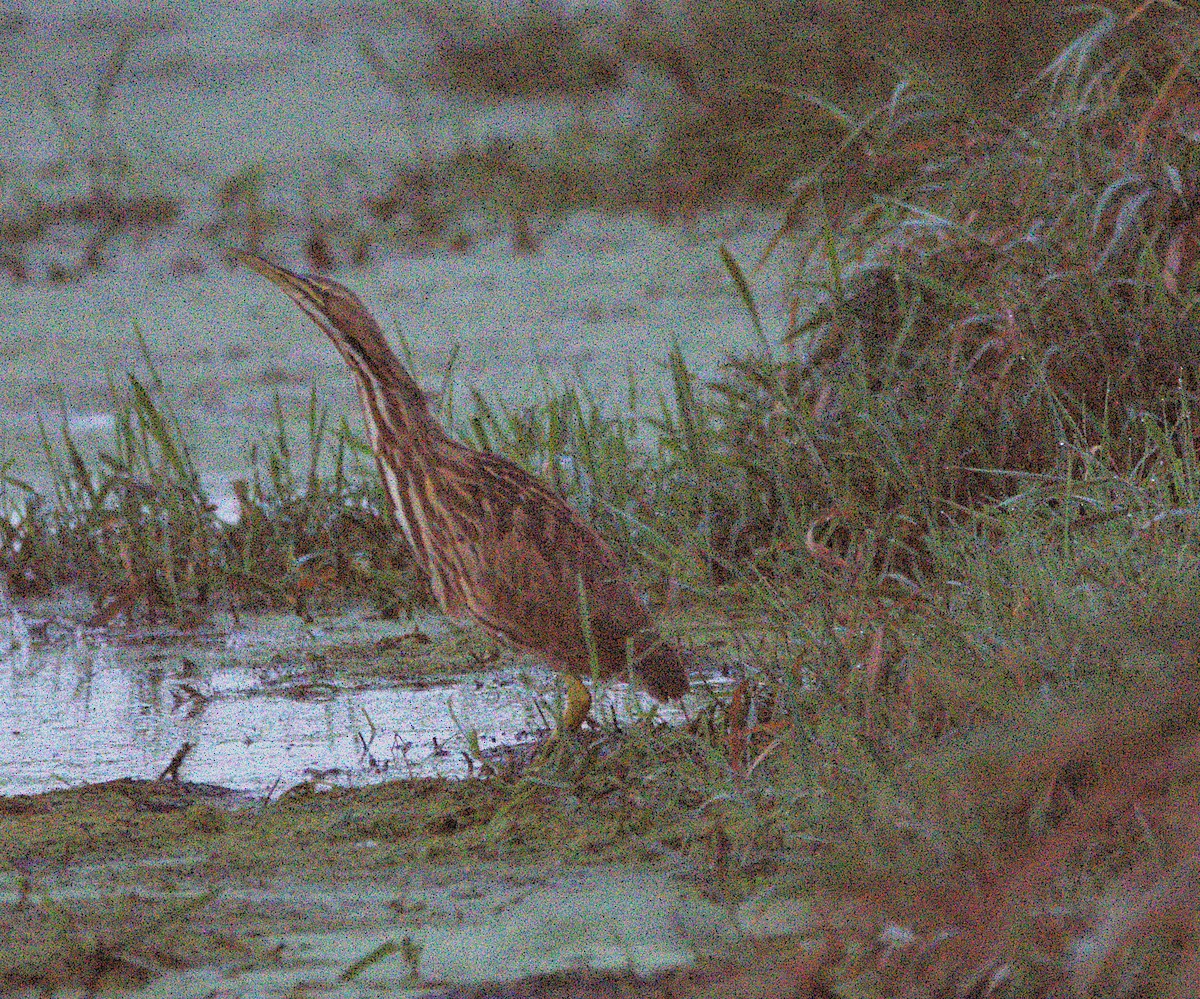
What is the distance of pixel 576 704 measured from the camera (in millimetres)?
3570

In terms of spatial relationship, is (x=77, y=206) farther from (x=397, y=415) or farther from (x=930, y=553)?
(x=397, y=415)

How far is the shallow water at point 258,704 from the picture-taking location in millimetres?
3668

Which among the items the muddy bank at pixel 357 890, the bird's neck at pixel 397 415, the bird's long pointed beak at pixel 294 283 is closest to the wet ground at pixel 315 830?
the muddy bank at pixel 357 890

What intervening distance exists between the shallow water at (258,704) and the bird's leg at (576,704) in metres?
0.04

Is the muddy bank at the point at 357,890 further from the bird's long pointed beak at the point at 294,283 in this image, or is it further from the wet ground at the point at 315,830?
the bird's long pointed beak at the point at 294,283

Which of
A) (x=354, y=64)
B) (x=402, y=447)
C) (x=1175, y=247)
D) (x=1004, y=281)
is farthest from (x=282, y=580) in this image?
(x=354, y=64)

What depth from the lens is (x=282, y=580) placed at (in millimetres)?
4789

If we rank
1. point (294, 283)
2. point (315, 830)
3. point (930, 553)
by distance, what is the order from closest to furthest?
point (315, 830), point (294, 283), point (930, 553)

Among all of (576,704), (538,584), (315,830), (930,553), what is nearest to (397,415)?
(538,584)

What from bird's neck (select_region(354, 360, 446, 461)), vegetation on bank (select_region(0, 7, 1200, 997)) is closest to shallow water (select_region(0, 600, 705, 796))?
vegetation on bank (select_region(0, 7, 1200, 997))

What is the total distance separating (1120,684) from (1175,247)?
6.44ft

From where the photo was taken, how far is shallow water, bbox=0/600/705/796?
3668mm

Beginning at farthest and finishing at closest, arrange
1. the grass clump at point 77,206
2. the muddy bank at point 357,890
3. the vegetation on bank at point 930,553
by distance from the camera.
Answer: the grass clump at point 77,206, the muddy bank at point 357,890, the vegetation on bank at point 930,553

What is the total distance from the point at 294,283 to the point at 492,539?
0.54 metres
